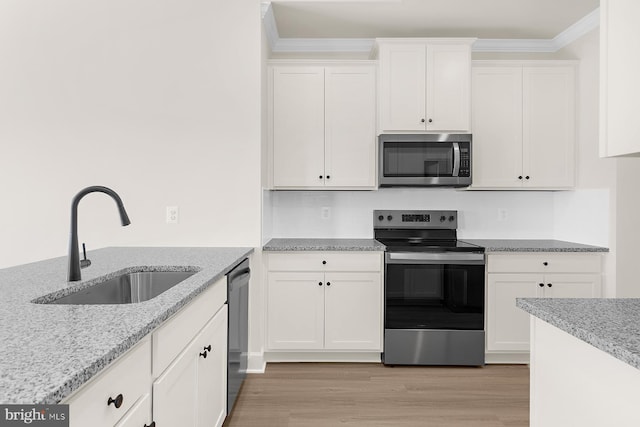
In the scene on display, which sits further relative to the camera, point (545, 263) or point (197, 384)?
point (545, 263)

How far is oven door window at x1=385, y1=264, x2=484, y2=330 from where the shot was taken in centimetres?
303

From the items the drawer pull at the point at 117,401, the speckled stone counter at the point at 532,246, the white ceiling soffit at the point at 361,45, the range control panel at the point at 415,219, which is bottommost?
the drawer pull at the point at 117,401

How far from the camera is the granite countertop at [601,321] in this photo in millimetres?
877

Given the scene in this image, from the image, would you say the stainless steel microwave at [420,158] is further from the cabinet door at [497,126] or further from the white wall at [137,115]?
the white wall at [137,115]

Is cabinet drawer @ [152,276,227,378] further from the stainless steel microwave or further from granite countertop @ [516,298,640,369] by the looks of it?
the stainless steel microwave

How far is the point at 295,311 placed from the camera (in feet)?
10.1

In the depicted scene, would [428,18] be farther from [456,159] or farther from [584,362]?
[584,362]

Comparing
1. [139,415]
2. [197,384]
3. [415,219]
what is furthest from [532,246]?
[139,415]

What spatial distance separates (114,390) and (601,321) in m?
1.20

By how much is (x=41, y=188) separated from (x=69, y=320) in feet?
7.45

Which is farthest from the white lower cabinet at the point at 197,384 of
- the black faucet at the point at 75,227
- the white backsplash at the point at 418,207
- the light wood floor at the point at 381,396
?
the white backsplash at the point at 418,207

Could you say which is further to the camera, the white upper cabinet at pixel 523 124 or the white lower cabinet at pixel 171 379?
the white upper cabinet at pixel 523 124

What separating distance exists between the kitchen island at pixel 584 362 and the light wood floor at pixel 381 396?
4.00 ft

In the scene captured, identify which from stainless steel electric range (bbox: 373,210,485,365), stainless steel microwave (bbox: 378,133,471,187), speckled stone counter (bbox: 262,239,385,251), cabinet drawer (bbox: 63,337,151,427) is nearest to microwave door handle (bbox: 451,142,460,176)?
stainless steel microwave (bbox: 378,133,471,187)
